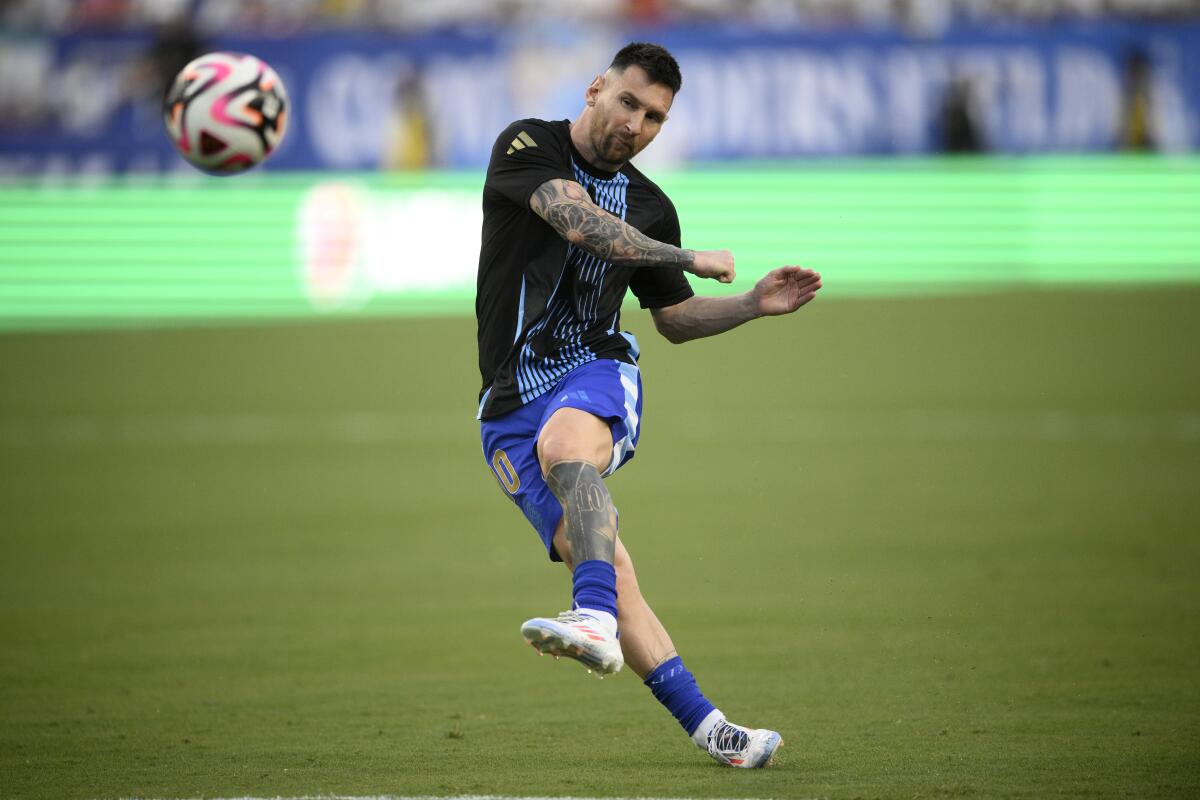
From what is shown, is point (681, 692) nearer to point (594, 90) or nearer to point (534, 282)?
point (534, 282)

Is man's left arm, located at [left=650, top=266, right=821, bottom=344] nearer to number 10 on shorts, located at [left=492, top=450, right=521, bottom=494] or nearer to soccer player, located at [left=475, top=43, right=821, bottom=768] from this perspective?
soccer player, located at [left=475, top=43, right=821, bottom=768]

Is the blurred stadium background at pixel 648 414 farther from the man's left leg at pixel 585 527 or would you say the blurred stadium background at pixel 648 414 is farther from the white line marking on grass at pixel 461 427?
the man's left leg at pixel 585 527

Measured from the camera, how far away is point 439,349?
20938mm

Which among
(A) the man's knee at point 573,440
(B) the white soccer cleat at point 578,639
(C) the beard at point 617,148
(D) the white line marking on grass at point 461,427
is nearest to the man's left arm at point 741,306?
(C) the beard at point 617,148

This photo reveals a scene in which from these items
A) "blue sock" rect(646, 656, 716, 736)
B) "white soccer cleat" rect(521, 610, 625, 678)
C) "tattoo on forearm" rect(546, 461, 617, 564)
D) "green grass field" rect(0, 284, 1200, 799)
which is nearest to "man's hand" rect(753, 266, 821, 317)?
"tattoo on forearm" rect(546, 461, 617, 564)

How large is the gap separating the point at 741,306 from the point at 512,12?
1958 centimetres

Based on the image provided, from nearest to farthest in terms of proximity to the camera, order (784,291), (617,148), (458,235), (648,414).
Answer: (617,148) → (784,291) → (648,414) → (458,235)

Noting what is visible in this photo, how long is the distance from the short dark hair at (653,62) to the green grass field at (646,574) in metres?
2.44

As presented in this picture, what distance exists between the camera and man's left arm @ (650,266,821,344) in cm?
610

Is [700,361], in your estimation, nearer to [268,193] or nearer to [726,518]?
[268,193]

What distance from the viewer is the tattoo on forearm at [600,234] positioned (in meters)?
5.60

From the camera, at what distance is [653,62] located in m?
5.78

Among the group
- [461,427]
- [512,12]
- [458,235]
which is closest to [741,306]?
[461,427]

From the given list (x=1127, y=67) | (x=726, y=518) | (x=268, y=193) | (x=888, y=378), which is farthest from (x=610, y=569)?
(x=1127, y=67)
